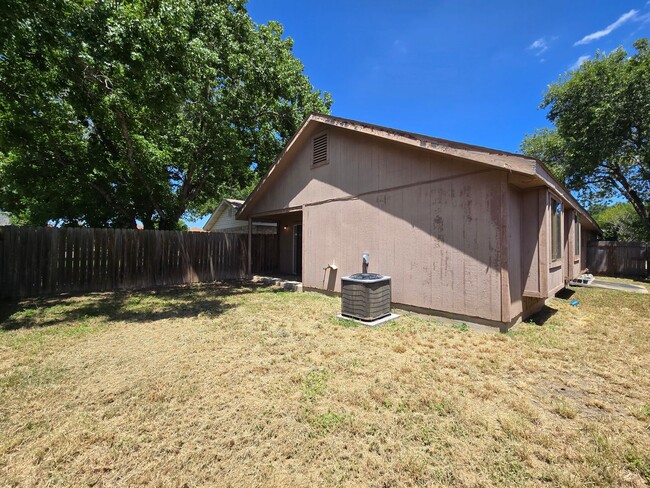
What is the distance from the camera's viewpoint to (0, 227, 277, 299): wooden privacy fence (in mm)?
7617

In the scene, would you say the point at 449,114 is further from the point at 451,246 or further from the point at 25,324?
the point at 25,324

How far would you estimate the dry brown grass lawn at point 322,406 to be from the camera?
1984 mm

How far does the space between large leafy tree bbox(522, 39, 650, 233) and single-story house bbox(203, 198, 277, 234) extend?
54.5 feet

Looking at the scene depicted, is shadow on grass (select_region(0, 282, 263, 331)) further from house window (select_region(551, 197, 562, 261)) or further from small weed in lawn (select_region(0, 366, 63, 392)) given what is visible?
house window (select_region(551, 197, 562, 261))

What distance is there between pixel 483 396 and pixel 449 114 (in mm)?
13186

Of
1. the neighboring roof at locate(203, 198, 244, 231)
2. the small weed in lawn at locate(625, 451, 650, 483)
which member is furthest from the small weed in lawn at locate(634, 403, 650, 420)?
the neighboring roof at locate(203, 198, 244, 231)

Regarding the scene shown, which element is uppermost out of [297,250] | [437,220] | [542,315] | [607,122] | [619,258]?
[607,122]

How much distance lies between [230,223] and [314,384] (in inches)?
697

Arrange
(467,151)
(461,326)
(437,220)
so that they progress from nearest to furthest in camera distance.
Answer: (467,151) < (461,326) < (437,220)

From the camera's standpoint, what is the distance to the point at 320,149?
8.23 meters

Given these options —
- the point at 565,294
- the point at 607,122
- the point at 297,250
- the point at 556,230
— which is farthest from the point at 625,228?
the point at 297,250

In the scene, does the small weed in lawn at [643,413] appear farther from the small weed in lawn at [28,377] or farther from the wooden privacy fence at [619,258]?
the wooden privacy fence at [619,258]

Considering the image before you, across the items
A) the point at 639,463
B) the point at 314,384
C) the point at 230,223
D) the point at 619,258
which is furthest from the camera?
the point at 230,223

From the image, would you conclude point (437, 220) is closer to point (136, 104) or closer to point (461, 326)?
point (461, 326)
